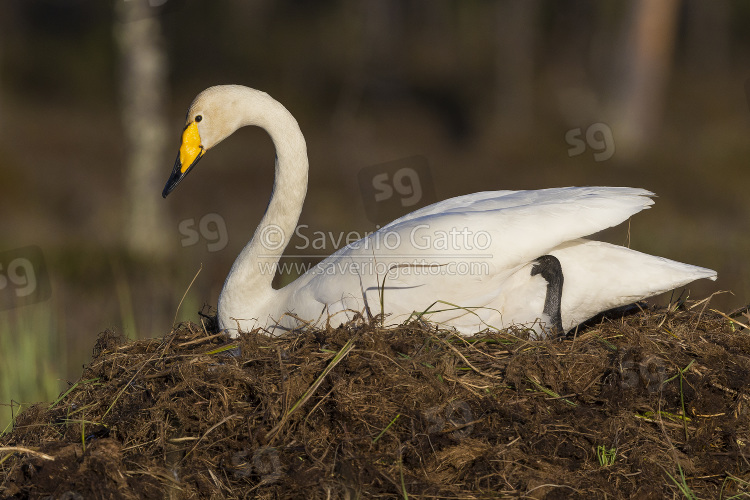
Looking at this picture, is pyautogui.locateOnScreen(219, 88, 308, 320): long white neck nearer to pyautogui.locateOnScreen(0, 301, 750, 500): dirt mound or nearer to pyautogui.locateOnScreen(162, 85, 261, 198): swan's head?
pyautogui.locateOnScreen(162, 85, 261, 198): swan's head

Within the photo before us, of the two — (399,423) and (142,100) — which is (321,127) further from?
(399,423)

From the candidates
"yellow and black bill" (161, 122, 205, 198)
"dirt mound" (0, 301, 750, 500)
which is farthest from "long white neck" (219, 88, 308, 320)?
"dirt mound" (0, 301, 750, 500)

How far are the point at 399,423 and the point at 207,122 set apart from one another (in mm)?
2311

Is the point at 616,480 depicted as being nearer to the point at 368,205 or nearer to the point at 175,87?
the point at 368,205

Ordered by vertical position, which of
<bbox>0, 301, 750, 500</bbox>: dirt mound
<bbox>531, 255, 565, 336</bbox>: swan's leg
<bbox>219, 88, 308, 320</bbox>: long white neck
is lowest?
<bbox>0, 301, 750, 500</bbox>: dirt mound

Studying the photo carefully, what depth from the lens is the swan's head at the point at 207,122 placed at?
478 centimetres

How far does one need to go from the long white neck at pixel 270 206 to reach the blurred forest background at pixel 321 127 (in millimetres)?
691

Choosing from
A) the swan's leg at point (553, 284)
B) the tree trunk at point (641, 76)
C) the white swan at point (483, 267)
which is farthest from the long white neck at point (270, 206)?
the tree trunk at point (641, 76)

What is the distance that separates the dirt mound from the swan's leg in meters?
→ 0.41

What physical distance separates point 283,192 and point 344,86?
19.5 metres

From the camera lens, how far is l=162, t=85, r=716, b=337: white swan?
4.09m

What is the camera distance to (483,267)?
4.12m

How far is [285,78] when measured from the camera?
944 inches

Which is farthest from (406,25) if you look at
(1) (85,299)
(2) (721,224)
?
(1) (85,299)
